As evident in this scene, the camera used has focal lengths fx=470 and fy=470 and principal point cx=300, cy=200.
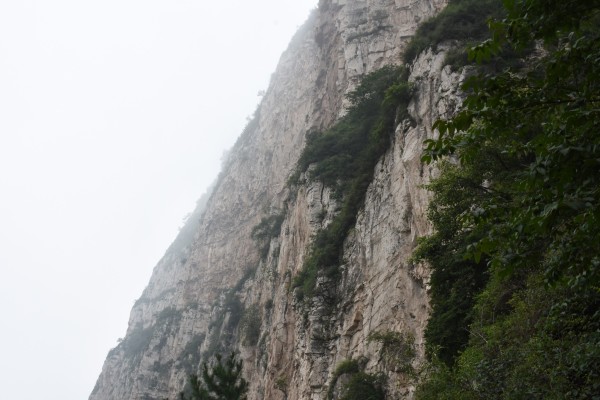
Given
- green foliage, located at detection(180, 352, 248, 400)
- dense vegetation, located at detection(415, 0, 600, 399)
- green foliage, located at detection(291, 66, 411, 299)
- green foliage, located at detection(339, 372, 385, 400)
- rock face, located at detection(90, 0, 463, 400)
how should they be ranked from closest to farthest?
1. dense vegetation, located at detection(415, 0, 600, 399)
2. green foliage, located at detection(339, 372, 385, 400)
3. green foliage, located at detection(180, 352, 248, 400)
4. rock face, located at detection(90, 0, 463, 400)
5. green foliage, located at detection(291, 66, 411, 299)

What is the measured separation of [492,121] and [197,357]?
58001mm

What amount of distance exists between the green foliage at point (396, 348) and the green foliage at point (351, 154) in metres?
7.64

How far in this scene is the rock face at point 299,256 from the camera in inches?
834

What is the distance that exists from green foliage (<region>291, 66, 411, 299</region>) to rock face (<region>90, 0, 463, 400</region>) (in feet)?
3.40

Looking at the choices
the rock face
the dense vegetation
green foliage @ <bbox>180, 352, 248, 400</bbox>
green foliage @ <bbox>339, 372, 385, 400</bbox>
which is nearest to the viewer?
the dense vegetation

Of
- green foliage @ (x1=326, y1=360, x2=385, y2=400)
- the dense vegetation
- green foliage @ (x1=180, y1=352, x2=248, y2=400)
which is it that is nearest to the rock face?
green foliage @ (x1=326, y1=360, x2=385, y2=400)

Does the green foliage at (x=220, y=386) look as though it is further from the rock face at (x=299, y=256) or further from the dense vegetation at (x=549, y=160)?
the dense vegetation at (x=549, y=160)

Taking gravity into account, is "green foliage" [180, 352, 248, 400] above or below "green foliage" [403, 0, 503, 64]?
below

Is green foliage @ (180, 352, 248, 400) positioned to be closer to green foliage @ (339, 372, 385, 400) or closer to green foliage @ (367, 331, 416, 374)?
green foliage @ (339, 372, 385, 400)

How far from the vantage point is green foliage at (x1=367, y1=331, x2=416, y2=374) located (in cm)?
1772

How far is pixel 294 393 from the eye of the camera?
27.0 meters

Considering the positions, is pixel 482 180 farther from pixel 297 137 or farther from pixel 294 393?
pixel 297 137

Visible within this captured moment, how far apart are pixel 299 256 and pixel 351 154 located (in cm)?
836

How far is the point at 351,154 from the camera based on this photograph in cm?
3428
